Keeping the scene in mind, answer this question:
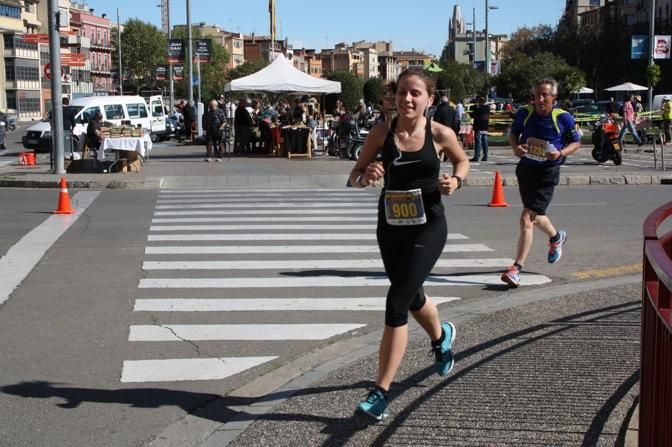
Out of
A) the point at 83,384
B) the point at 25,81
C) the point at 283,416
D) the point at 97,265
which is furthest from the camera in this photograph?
the point at 25,81

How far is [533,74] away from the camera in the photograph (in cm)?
6531

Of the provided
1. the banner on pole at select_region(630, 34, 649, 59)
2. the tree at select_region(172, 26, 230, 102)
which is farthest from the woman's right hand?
the tree at select_region(172, 26, 230, 102)

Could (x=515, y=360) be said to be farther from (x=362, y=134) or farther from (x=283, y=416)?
(x=362, y=134)

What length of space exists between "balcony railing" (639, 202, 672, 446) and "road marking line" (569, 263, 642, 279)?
5821 mm

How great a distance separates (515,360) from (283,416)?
1.81 meters

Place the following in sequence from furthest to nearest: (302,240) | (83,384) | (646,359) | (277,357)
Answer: (302,240) → (277,357) → (83,384) → (646,359)

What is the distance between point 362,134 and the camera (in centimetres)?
2892

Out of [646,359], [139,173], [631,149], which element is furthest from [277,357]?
[631,149]

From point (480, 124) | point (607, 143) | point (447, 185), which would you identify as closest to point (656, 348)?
point (447, 185)

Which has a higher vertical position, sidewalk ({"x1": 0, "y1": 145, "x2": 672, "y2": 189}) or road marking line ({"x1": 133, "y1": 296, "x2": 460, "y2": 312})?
sidewalk ({"x1": 0, "y1": 145, "x2": 672, "y2": 189})

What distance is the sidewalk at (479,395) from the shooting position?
505cm

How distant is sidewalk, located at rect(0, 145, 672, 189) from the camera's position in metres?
21.4

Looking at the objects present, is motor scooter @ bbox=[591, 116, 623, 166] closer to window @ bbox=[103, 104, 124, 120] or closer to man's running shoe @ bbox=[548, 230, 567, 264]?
man's running shoe @ bbox=[548, 230, 567, 264]

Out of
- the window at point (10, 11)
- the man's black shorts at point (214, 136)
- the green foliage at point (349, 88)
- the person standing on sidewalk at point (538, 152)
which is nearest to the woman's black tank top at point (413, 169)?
→ the person standing on sidewalk at point (538, 152)
